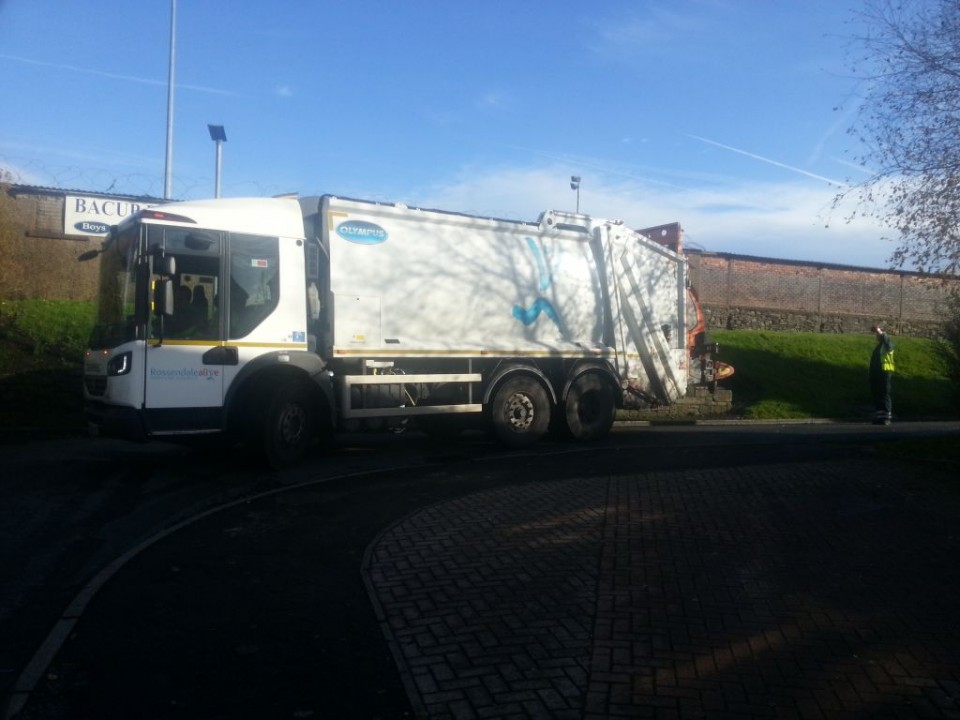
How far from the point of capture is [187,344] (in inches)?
402

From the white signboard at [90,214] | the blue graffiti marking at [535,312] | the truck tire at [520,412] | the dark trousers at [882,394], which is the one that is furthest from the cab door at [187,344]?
the dark trousers at [882,394]

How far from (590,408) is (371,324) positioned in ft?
14.0

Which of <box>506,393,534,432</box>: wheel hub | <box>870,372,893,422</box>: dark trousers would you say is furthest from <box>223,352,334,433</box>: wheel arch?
<box>870,372,893,422</box>: dark trousers

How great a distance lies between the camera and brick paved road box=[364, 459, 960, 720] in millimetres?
4387

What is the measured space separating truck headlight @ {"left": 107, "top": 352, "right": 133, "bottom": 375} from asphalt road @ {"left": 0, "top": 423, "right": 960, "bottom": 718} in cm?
127

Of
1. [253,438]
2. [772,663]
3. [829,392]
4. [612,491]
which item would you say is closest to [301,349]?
[253,438]

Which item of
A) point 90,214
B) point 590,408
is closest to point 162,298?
point 590,408

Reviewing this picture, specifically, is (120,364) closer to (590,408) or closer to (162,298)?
(162,298)

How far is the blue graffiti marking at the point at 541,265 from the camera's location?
1389cm

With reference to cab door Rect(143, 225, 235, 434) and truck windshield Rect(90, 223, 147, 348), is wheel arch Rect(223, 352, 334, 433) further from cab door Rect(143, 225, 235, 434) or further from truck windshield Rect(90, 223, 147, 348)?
truck windshield Rect(90, 223, 147, 348)

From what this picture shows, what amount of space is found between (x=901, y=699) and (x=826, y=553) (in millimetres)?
2598

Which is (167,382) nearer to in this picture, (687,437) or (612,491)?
(612,491)

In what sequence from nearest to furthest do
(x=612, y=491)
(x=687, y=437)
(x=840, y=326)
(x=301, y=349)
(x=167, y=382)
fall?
(x=612, y=491), (x=167, y=382), (x=301, y=349), (x=687, y=437), (x=840, y=326)

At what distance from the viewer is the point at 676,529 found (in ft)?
24.6
